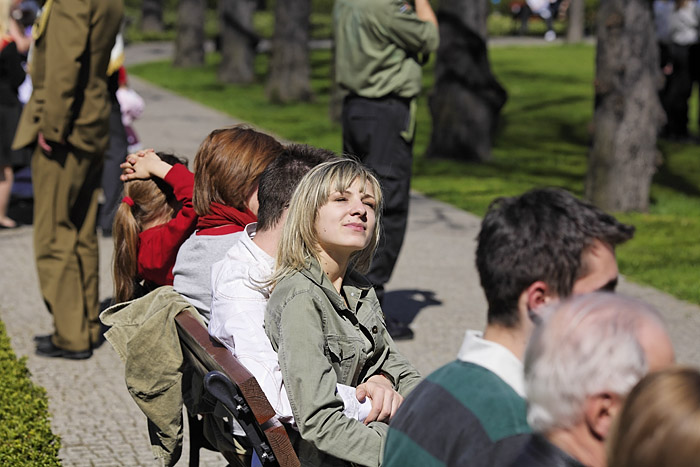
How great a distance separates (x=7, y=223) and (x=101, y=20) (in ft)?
14.3

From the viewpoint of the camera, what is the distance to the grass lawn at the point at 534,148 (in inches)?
368

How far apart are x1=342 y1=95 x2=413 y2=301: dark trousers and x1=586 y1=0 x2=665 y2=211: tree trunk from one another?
4.79m

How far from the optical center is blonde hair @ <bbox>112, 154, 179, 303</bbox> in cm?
401

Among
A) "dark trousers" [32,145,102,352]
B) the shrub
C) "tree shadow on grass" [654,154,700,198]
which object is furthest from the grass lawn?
the shrub

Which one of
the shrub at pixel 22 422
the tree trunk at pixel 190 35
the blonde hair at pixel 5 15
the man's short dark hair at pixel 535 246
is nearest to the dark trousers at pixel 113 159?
the blonde hair at pixel 5 15

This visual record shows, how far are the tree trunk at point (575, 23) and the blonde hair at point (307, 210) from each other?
33.0 m

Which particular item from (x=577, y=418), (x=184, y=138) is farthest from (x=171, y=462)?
(x=184, y=138)

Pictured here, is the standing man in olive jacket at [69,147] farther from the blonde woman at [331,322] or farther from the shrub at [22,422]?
the blonde woman at [331,322]

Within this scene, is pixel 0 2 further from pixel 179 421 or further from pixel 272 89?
pixel 272 89

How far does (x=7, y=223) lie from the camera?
375 inches

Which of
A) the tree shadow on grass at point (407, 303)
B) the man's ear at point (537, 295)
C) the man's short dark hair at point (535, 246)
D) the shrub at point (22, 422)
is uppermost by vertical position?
the man's short dark hair at point (535, 246)

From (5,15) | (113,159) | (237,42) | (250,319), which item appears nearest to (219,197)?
(250,319)

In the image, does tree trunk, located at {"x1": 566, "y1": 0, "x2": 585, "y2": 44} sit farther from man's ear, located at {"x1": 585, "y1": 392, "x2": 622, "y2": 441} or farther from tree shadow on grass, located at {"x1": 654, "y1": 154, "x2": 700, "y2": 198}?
man's ear, located at {"x1": 585, "y1": 392, "x2": 622, "y2": 441}

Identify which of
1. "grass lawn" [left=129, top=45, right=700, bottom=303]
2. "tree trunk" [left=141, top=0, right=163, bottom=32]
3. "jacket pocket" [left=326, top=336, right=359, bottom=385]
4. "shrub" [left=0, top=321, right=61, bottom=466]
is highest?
"jacket pocket" [left=326, top=336, right=359, bottom=385]
